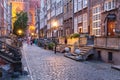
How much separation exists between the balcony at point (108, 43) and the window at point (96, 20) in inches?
257

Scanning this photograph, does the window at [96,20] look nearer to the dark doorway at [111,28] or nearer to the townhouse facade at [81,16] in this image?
the townhouse facade at [81,16]

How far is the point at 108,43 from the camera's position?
908 inches

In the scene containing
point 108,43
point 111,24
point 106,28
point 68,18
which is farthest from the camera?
point 68,18

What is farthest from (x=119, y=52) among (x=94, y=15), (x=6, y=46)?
(x=94, y=15)

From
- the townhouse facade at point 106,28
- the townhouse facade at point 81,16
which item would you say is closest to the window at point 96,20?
the townhouse facade at point 106,28

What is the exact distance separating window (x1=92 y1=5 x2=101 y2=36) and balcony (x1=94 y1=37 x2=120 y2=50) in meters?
6.52

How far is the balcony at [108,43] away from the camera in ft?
70.5

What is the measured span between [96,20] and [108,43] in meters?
9.92

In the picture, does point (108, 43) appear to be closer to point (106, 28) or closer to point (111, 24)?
point (111, 24)

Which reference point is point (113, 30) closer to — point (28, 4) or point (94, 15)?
point (94, 15)

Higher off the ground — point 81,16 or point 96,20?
point 81,16

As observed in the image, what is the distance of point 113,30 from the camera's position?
28.5 metres

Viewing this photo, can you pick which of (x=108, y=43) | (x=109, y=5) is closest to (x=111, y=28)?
(x=109, y=5)

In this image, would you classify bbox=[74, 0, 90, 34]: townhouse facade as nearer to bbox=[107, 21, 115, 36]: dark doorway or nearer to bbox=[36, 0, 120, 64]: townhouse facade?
bbox=[36, 0, 120, 64]: townhouse facade
